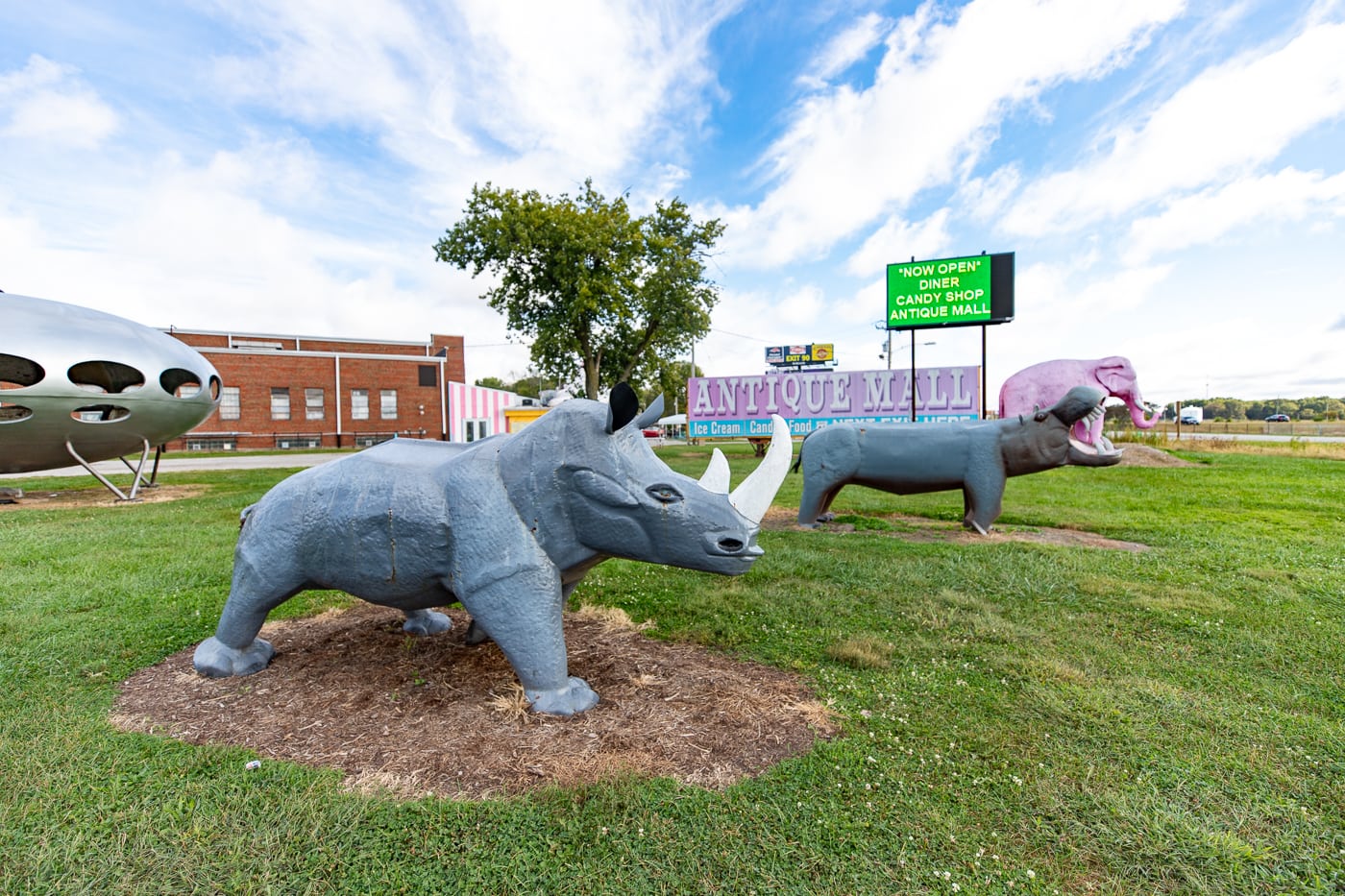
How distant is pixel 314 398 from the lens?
31.7m

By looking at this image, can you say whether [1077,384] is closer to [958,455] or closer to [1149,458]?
[958,455]

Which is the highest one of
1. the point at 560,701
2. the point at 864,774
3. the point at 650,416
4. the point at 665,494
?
the point at 650,416

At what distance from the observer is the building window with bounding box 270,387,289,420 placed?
31.0 meters

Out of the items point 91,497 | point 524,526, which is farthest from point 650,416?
point 91,497

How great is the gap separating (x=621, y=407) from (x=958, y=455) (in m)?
5.99

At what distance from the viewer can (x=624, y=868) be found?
1914 mm

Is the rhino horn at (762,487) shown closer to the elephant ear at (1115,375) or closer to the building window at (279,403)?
the elephant ear at (1115,375)

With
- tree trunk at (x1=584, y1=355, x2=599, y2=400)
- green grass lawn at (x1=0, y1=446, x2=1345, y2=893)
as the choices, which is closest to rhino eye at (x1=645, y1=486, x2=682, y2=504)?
green grass lawn at (x1=0, y1=446, x2=1345, y2=893)

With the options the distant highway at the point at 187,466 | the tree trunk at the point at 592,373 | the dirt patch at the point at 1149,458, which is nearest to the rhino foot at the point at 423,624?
the distant highway at the point at 187,466

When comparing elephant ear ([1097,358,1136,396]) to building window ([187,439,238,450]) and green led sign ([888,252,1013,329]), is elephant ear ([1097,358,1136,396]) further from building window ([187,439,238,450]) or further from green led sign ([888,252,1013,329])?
building window ([187,439,238,450])

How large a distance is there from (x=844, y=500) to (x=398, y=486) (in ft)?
28.2

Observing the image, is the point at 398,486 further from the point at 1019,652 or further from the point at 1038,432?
the point at 1038,432

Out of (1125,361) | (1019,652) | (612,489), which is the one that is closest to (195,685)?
(612,489)

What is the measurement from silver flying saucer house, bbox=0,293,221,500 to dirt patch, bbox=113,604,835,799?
7.24m
